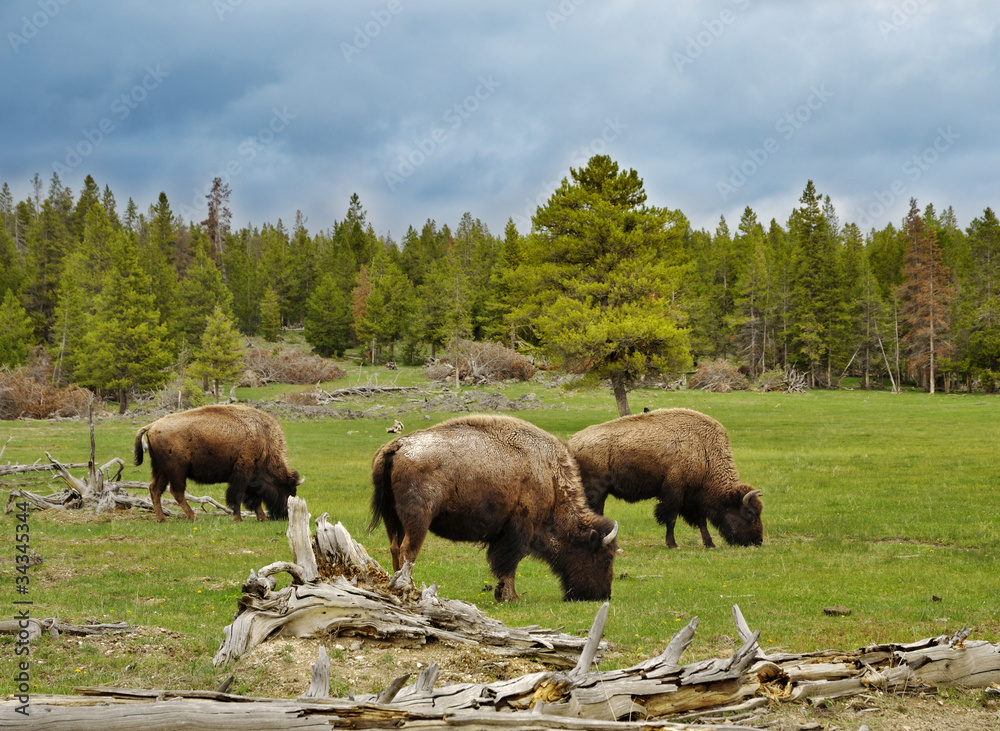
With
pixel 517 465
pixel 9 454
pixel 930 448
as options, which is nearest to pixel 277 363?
pixel 9 454

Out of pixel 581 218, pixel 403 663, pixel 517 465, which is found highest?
pixel 581 218

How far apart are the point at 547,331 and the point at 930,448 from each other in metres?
16.2

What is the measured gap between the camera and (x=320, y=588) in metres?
6.75

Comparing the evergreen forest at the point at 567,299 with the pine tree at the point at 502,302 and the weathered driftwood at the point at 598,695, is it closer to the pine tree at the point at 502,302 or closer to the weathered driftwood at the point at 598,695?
the pine tree at the point at 502,302

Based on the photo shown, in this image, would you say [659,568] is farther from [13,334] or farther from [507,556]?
[13,334]

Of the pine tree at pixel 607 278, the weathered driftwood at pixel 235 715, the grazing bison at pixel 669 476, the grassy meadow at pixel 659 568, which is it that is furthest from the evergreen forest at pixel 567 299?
the weathered driftwood at pixel 235 715

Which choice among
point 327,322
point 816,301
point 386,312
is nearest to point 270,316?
point 327,322

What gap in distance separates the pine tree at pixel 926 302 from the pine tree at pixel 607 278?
39934mm

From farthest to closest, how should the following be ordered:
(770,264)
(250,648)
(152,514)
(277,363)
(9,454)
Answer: (770,264)
(277,363)
(9,454)
(152,514)
(250,648)

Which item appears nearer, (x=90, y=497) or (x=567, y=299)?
(x=90, y=497)

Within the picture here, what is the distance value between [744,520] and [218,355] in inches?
1772

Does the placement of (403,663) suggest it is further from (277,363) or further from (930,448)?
(277,363)

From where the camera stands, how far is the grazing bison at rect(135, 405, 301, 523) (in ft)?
A: 54.4

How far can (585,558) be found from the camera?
9.91 meters
